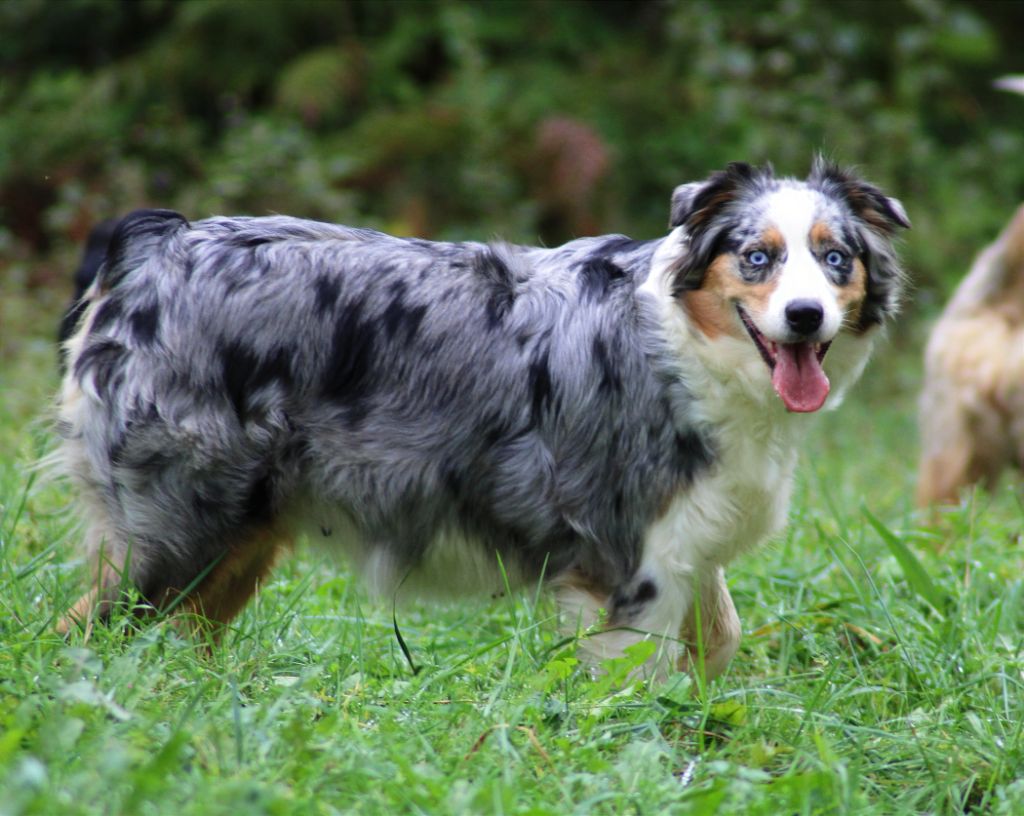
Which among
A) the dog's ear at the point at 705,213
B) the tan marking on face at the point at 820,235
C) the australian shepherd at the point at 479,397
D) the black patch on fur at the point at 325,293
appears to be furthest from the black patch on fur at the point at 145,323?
the tan marking on face at the point at 820,235

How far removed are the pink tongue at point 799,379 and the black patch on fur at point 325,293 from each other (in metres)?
1.21

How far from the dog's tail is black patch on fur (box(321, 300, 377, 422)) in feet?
1.82

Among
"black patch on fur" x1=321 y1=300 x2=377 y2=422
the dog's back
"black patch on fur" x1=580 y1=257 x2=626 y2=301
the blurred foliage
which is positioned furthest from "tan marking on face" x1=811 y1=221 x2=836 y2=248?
the blurred foliage

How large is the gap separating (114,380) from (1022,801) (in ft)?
8.05

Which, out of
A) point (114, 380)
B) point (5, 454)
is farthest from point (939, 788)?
point (5, 454)

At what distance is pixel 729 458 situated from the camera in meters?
3.62

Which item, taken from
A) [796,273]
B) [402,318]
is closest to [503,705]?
[402,318]

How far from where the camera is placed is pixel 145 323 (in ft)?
11.7

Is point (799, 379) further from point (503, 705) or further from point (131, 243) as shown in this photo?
point (131, 243)

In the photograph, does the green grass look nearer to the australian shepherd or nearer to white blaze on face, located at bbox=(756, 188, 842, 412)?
the australian shepherd

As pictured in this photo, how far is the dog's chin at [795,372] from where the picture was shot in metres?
3.54

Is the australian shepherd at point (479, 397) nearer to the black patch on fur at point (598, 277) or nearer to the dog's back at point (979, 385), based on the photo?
the black patch on fur at point (598, 277)

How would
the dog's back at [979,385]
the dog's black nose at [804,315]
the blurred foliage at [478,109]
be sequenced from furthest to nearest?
the blurred foliage at [478,109] → the dog's back at [979,385] → the dog's black nose at [804,315]

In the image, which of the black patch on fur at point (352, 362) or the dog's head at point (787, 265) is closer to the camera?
the dog's head at point (787, 265)
